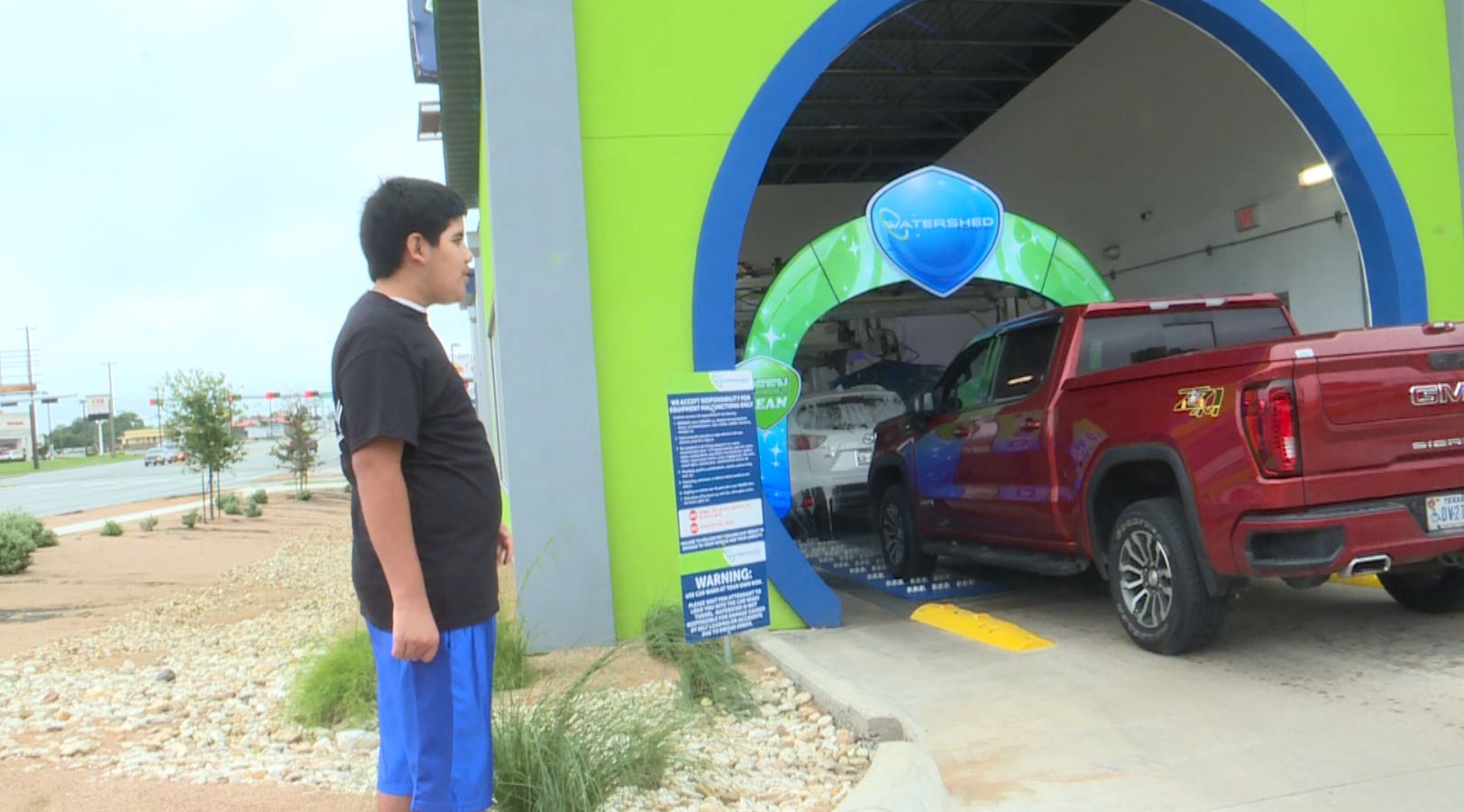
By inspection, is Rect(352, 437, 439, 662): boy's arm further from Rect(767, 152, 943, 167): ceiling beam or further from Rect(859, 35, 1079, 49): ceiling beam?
Rect(767, 152, 943, 167): ceiling beam

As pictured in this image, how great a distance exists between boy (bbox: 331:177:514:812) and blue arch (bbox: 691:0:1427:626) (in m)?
4.03

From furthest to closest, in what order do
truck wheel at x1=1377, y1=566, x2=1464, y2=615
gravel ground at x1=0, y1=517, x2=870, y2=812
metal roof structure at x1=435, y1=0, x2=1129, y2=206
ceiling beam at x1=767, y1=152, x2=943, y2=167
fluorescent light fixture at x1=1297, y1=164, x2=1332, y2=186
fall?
ceiling beam at x1=767, y1=152, x2=943, y2=167 < metal roof structure at x1=435, y1=0, x2=1129, y2=206 < fluorescent light fixture at x1=1297, y1=164, x2=1332, y2=186 < truck wheel at x1=1377, y1=566, x2=1464, y2=615 < gravel ground at x1=0, y1=517, x2=870, y2=812

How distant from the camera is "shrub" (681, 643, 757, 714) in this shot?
496 cm

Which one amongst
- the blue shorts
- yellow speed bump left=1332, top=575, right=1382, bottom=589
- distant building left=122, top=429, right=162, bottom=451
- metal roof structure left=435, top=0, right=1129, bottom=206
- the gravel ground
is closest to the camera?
the blue shorts

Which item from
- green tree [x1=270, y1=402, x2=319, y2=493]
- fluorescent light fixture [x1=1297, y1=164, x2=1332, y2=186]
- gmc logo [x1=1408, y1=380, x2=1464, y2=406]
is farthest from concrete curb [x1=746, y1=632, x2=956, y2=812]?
green tree [x1=270, y1=402, x2=319, y2=493]

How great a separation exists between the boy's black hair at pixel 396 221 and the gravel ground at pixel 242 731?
6.88ft

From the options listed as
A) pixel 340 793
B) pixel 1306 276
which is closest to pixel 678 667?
pixel 340 793

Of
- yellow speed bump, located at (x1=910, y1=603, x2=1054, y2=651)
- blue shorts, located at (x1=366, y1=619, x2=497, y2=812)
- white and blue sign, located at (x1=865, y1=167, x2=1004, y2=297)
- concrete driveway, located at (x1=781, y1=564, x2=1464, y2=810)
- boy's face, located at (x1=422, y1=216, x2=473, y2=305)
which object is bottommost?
concrete driveway, located at (x1=781, y1=564, x2=1464, y2=810)

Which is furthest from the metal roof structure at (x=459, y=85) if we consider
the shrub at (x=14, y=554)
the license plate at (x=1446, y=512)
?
the shrub at (x=14, y=554)

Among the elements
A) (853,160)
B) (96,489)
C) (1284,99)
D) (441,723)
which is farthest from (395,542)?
(96,489)

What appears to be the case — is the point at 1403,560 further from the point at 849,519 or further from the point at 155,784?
the point at 849,519

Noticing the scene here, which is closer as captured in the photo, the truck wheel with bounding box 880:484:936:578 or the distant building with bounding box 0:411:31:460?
the truck wheel with bounding box 880:484:936:578

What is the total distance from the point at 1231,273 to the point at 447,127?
30.3ft

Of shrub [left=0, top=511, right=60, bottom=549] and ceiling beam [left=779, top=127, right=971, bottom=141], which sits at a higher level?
ceiling beam [left=779, top=127, right=971, bottom=141]
